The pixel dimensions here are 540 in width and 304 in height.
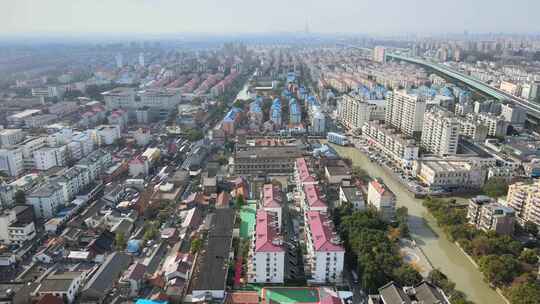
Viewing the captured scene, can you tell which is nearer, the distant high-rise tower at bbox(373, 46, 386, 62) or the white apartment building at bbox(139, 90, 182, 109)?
the white apartment building at bbox(139, 90, 182, 109)

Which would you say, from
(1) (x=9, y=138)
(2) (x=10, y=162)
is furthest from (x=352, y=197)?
(1) (x=9, y=138)

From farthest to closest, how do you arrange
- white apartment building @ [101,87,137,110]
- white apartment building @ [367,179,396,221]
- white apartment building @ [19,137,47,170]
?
white apartment building @ [101,87,137,110] < white apartment building @ [19,137,47,170] < white apartment building @ [367,179,396,221]

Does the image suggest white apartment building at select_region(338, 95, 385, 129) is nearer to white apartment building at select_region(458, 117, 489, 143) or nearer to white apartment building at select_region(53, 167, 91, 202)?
white apartment building at select_region(458, 117, 489, 143)

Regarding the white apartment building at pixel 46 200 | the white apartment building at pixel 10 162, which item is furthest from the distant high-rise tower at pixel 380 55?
the white apartment building at pixel 46 200

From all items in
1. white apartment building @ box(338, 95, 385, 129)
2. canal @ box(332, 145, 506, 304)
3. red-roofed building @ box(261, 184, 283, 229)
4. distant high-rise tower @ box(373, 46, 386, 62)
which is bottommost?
canal @ box(332, 145, 506, 304)

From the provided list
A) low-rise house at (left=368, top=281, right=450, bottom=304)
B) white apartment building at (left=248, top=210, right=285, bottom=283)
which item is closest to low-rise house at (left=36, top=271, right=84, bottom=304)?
white apartment building at (left=248, top=210, right=285, bottom=283)

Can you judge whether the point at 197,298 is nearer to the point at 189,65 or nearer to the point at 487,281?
the point at 487,281

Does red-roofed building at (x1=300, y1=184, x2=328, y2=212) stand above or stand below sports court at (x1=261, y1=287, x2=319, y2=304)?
above

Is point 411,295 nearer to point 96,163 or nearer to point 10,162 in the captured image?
point 96,163
